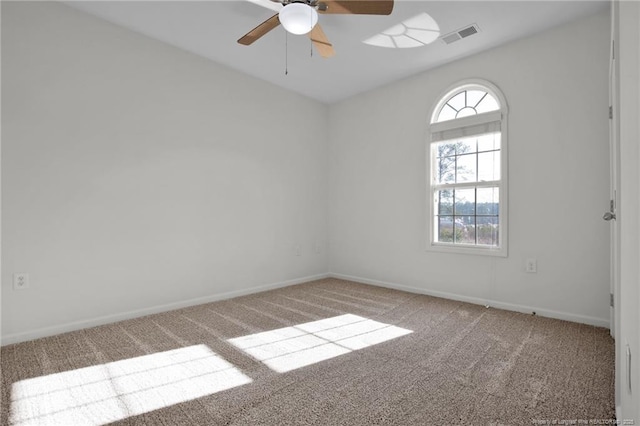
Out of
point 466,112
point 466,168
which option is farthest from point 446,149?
point 466,112

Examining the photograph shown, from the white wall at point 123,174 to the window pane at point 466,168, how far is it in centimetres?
216

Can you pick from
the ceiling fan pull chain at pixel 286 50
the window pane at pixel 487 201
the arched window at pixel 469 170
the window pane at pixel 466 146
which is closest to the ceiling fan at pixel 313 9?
the ceiling fan pull chain at pixel 286 50

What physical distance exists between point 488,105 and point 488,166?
0.64 meters

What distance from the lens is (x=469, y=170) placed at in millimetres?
3607

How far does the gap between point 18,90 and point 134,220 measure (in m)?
1.27

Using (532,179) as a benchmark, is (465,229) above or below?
below

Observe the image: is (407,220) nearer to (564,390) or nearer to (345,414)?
(564,390)

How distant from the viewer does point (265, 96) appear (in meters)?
4.13

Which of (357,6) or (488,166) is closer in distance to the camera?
(357,6)

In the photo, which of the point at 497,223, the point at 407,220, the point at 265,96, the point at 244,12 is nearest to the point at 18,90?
the point at 244,12

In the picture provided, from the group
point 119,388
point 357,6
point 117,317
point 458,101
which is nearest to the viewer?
point 119,388

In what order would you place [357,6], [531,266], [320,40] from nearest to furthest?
[357,6], [320,40], [531,266]

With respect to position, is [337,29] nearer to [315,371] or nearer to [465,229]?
[465,229]

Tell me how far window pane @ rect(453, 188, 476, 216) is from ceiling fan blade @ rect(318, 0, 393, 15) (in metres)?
2.17
